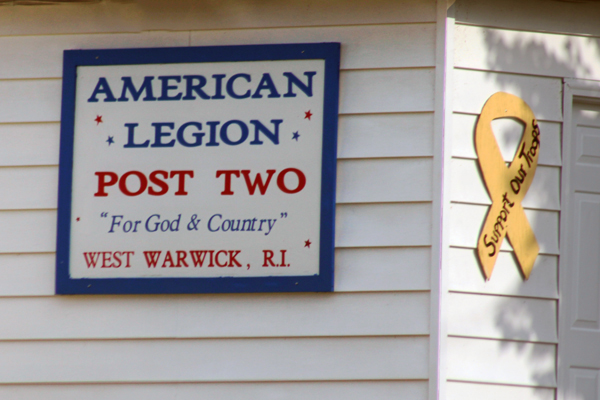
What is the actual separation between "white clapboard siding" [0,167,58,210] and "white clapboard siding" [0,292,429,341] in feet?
1.57

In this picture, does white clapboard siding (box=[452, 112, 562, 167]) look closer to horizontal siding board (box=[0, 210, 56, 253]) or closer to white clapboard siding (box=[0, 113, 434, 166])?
white clapboard siding (box=[0, 113, 434, 166])

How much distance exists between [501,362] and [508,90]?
1.36 m

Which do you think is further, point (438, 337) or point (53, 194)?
point (53, 194)

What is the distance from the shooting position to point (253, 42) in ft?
11.1

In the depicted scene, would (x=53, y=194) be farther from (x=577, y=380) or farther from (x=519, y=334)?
(x=577, y=380)

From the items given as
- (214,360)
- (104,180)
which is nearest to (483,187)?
(214,360)

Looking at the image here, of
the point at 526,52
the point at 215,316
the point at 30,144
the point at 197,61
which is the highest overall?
the point at 526,52

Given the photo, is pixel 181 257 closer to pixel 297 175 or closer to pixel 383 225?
pixel 297 175

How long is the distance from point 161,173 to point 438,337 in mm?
1569

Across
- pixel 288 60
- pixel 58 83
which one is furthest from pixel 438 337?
pixel 58 83

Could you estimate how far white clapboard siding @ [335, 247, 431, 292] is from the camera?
3164 mm

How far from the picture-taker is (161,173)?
3320 millimetres

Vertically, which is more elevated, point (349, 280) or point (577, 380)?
point (349, 280)

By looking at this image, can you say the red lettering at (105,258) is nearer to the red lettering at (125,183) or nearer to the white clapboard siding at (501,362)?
the red lettering at (125,183)
